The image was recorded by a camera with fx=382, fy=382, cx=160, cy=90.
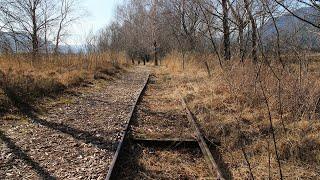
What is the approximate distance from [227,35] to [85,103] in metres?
7.19

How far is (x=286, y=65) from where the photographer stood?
8.98 metres

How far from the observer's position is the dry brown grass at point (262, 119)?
4.99m

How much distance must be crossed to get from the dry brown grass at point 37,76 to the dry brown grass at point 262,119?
165 inches

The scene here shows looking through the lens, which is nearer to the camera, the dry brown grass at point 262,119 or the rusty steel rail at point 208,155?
the rusty steel rail at point 208,155

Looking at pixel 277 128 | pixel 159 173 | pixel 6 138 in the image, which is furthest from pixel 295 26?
pixel 6 138

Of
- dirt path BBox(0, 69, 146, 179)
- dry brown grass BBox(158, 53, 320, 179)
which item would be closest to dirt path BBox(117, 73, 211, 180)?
dirt path BBox(0, 69, 146, 179)

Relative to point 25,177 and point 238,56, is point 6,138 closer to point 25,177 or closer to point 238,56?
point 25,177

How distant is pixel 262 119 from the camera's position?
720 centimetres

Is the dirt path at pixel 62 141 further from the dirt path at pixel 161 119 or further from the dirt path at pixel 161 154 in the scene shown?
the dirt path at pixel 161 119

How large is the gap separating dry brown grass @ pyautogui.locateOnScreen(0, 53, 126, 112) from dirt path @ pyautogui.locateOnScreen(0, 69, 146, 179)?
2.38 feet

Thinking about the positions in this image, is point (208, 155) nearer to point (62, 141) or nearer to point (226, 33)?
point (62, 141)

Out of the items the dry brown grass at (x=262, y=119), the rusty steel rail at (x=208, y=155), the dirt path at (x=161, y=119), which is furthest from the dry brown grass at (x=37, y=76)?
the rusty steel rail at (x=208, y=155)

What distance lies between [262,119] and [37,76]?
749cm

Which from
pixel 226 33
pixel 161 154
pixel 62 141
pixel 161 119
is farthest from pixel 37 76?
pixel 161 154
